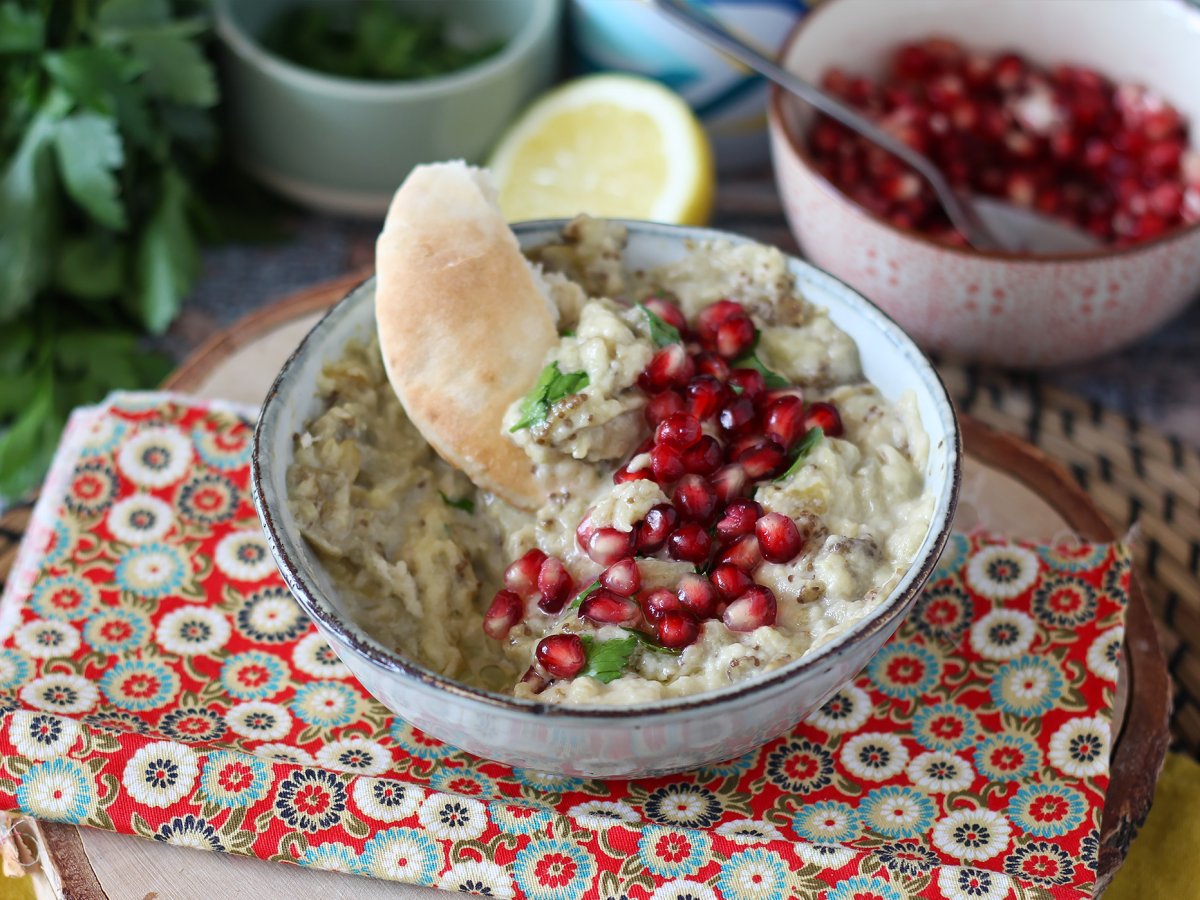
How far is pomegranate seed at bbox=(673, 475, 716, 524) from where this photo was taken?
88.0 inches

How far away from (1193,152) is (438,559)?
255 centimetres

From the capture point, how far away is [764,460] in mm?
2275

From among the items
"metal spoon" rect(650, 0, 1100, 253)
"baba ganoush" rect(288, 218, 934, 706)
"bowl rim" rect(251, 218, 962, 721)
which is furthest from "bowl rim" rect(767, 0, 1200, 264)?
"bowl rim" rect(251, 218, 962, 721)

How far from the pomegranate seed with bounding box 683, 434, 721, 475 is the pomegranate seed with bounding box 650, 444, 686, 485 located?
0.02 m

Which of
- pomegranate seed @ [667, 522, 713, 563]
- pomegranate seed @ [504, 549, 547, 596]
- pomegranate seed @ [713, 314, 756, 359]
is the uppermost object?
pomegranate seed @ [713, 314, 756, 359]

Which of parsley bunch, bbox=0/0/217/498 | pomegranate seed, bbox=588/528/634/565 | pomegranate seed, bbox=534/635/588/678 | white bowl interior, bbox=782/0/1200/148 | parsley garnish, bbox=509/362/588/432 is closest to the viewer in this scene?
pomegranate seed, bbox=534/635/588/678

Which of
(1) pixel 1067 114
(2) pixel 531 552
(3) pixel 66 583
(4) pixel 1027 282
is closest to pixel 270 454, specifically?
(2) pixel 531 552

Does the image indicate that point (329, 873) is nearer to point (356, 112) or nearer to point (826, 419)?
point (826, 419)

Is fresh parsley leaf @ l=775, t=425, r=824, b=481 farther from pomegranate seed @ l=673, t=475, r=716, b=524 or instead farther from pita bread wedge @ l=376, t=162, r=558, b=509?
pita bread wedge @ l=376, t=162, r=558, b=509

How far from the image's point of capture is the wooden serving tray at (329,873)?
7.14 ft

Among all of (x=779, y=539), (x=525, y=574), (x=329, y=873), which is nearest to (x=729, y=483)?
(x=779, y=539)

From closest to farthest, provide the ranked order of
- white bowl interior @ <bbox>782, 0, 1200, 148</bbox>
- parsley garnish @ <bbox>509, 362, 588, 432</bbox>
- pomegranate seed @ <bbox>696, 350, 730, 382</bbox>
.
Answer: parsley garnish @ <bbox>509, 362, 588, 432</bbox> → pomegranate seed @ <bbox>696, 350, 730, 382</bbox> → white bowl interior @ <bbox>782, 0, 1200, 148</bbox>

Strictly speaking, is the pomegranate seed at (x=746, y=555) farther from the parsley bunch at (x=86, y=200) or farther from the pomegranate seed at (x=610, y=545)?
the parsley bunch at (x=86, y=200)

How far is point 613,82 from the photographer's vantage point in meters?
3.87
